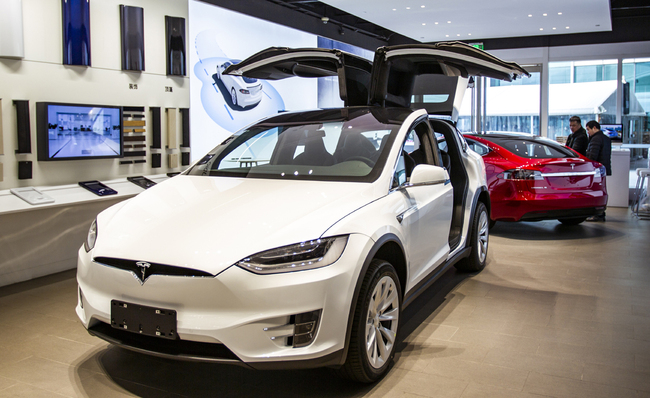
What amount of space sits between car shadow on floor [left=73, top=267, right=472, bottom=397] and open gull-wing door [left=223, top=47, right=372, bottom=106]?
2364 millimetres

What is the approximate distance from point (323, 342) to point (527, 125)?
14.8m

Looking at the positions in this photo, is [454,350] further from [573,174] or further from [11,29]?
[11,29]

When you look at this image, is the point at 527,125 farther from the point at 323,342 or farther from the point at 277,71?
the point at 323,342

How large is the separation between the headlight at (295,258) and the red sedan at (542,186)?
495cm

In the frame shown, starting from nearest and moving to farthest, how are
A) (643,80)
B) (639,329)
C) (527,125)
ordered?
1. (639,329)
2. (643,80)
3. (527,125)

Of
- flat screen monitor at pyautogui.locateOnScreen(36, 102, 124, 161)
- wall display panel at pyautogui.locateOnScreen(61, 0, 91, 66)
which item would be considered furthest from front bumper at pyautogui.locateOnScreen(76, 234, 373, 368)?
wall display panel at pyautogui.locateOnScreen(61, 0, 91, 66)

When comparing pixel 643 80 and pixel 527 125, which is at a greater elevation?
pixel 643 80

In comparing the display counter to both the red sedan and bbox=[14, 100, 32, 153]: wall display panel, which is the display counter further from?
the red sedan

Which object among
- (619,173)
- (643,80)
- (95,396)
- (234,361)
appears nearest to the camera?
(234,361)

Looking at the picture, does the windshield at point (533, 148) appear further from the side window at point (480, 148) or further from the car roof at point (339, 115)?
the car roof at point (339, 115)

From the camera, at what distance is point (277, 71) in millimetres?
4953

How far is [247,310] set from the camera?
2.21 meters

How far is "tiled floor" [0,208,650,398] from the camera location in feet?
9.07

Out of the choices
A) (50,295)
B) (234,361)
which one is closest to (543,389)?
(234,361)
